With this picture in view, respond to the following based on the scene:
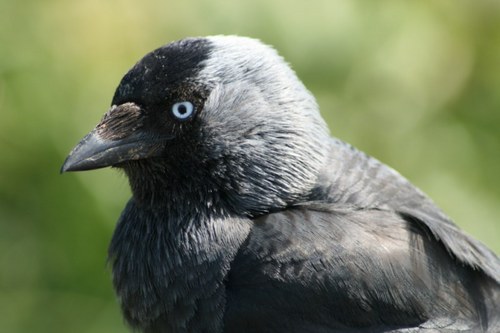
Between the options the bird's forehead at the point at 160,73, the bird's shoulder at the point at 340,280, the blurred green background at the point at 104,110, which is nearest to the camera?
the bird's shoulder at the point at 340,280

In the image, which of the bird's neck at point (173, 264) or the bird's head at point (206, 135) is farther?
the bird's head at point (206, 135)

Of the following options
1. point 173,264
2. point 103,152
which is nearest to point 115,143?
point 103,152

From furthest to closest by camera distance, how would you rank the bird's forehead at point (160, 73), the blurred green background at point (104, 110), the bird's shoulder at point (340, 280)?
the blurred green background at point (104, 110) < the bird's forehead at point (160, 73) < the bird's shoulder at point (340, 280)

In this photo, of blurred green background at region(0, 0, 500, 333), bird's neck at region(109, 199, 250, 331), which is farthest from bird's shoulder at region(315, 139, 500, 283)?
blurred green background at region(0, 0, 500, 333)

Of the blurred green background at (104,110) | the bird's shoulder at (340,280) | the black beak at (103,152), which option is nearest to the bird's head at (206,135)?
the black beak at (103,152)

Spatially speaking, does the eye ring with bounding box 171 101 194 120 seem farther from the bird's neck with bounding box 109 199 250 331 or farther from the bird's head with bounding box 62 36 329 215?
the bird's neck with bounding box 109 199 250 331

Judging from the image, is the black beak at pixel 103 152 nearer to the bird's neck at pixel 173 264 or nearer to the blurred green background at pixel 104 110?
the bird's neck at pixel 173 264

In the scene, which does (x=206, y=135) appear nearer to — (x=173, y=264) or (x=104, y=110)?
(x=173, y=264)
